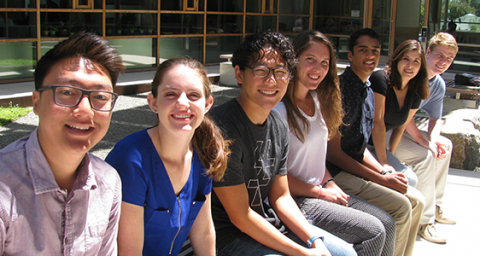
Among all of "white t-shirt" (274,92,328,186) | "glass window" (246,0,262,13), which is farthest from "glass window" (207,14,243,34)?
"white t-shirt" (274,92,328,186)

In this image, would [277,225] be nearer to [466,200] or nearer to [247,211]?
[247,211]

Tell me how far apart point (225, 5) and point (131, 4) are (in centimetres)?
307

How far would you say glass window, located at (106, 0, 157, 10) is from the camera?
9.88m

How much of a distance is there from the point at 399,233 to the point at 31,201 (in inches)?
99.9

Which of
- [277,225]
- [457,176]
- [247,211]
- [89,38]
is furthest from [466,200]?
[89,38]

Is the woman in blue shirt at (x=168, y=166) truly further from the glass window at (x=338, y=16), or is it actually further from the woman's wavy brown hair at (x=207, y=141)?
the glass window at (x=338, y=16)

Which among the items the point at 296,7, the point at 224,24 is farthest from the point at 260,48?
the point at 296,7

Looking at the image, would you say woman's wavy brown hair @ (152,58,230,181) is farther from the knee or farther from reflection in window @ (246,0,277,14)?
reflection in window @ (246,0,277,14)

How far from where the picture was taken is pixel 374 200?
316cm

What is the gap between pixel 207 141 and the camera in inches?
77.8

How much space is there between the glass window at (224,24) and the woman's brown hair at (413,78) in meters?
8.88

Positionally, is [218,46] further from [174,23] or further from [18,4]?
[18,4]

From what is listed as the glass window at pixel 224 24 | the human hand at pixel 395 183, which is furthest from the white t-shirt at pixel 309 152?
the glass window at pixel 224 24

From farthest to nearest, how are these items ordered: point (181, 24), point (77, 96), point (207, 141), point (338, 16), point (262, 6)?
point (338, 16) < point (262, 6) < point (181, 24) < point (207, 141) < point (77, 96)
